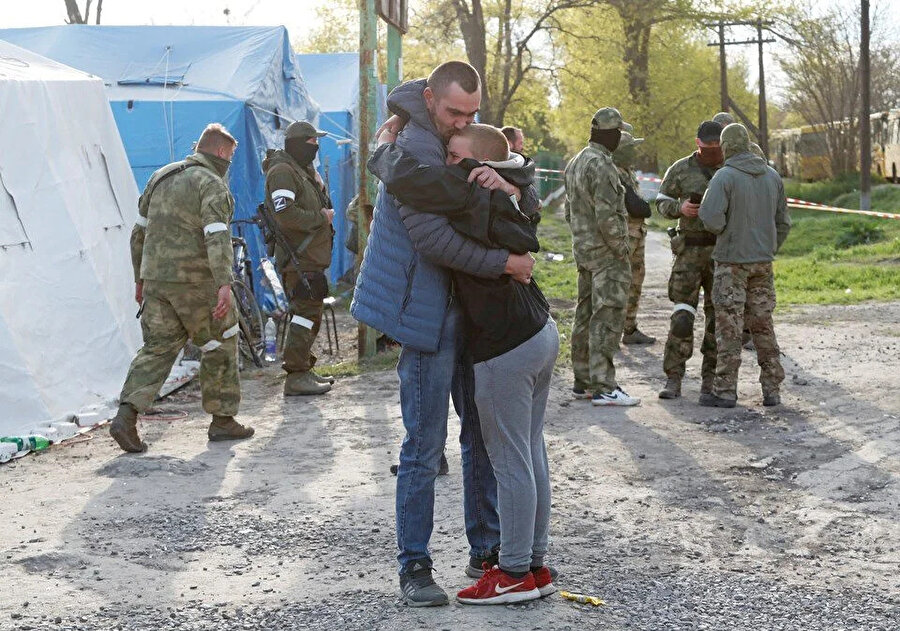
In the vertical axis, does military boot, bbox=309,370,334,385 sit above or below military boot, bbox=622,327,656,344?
below

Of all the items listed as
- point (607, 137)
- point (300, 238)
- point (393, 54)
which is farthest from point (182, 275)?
point (393, 54)

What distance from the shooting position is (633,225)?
10.9m

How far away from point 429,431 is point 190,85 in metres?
10.6

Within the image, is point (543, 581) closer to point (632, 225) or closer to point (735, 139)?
point (735, 139)

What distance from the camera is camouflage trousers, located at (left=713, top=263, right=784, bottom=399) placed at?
8.15 meters

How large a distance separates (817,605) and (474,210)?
6.33 feet

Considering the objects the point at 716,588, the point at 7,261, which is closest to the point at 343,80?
the point at 7,261

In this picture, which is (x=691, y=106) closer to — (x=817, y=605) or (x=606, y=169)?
(x=606, y=169)

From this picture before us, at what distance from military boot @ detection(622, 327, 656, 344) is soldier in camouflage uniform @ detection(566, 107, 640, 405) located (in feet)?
9.30

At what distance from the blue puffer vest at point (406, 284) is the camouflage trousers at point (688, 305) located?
4.63 meters

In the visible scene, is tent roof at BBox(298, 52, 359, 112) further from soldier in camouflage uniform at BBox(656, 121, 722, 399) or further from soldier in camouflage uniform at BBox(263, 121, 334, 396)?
soldier in camouflage uniform at BBox(656, 121, 722, 399)

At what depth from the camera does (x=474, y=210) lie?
4.14 m

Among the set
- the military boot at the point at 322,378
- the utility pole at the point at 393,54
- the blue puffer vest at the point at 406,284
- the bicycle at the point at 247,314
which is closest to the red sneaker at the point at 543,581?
the blue puffer vest at the point at 406,284

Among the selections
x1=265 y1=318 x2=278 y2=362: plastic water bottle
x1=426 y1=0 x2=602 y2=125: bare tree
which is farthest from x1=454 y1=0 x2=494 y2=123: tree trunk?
x1=265 y1=318 x2=278 y2=362: plastic water bottle
